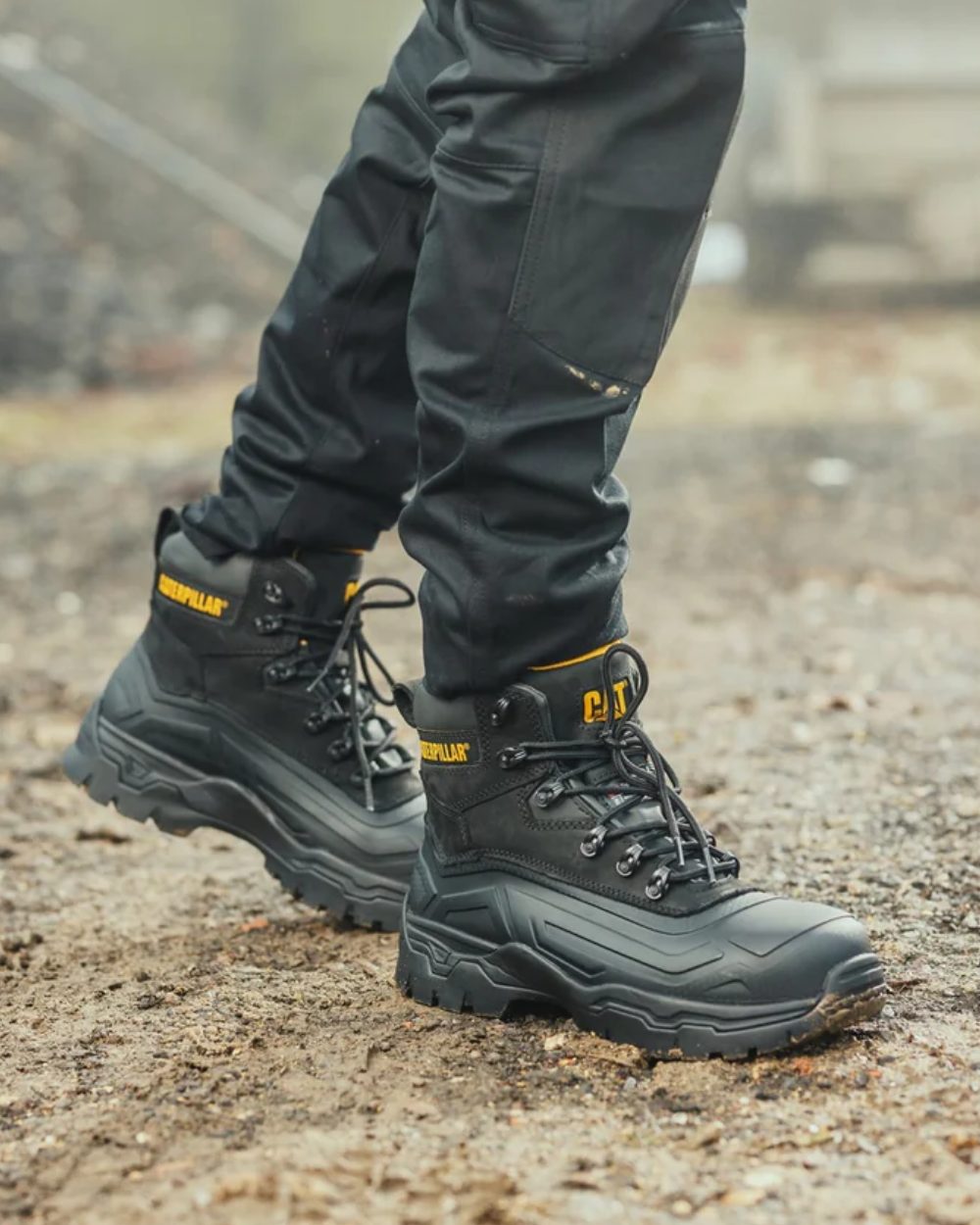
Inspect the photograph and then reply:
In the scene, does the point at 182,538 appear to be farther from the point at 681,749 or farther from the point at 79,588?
the point at 79,588

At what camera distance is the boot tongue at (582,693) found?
54.3 inches

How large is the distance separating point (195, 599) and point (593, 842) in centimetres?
59

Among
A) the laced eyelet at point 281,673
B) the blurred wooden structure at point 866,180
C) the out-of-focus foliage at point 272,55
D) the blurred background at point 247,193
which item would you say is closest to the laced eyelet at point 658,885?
the laced eyelet at point 281,673

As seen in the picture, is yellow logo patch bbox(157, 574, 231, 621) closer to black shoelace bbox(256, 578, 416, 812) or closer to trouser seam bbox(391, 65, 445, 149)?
black shoelace bbox(256, 578, 416, 812)

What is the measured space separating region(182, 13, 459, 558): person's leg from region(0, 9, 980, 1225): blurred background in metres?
0.45

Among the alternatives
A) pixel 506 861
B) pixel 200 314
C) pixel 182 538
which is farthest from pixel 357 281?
pixel 200 314

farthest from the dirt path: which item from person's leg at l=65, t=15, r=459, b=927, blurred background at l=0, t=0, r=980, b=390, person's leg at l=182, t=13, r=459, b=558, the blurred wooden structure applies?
the blurred wooden structure

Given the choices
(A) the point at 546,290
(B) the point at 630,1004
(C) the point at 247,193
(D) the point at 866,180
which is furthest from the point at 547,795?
(C) the point at 247,193

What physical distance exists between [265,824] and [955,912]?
72 centimetres

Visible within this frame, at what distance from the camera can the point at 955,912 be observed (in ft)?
5.39

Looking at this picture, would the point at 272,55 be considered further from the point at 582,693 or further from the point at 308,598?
the point at 582,693

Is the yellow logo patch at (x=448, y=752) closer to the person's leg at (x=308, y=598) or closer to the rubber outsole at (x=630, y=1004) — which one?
the rubber outsole at (x=630, y=1004)

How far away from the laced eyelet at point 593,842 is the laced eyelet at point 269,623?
497 mm

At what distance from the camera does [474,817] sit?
144 cm
